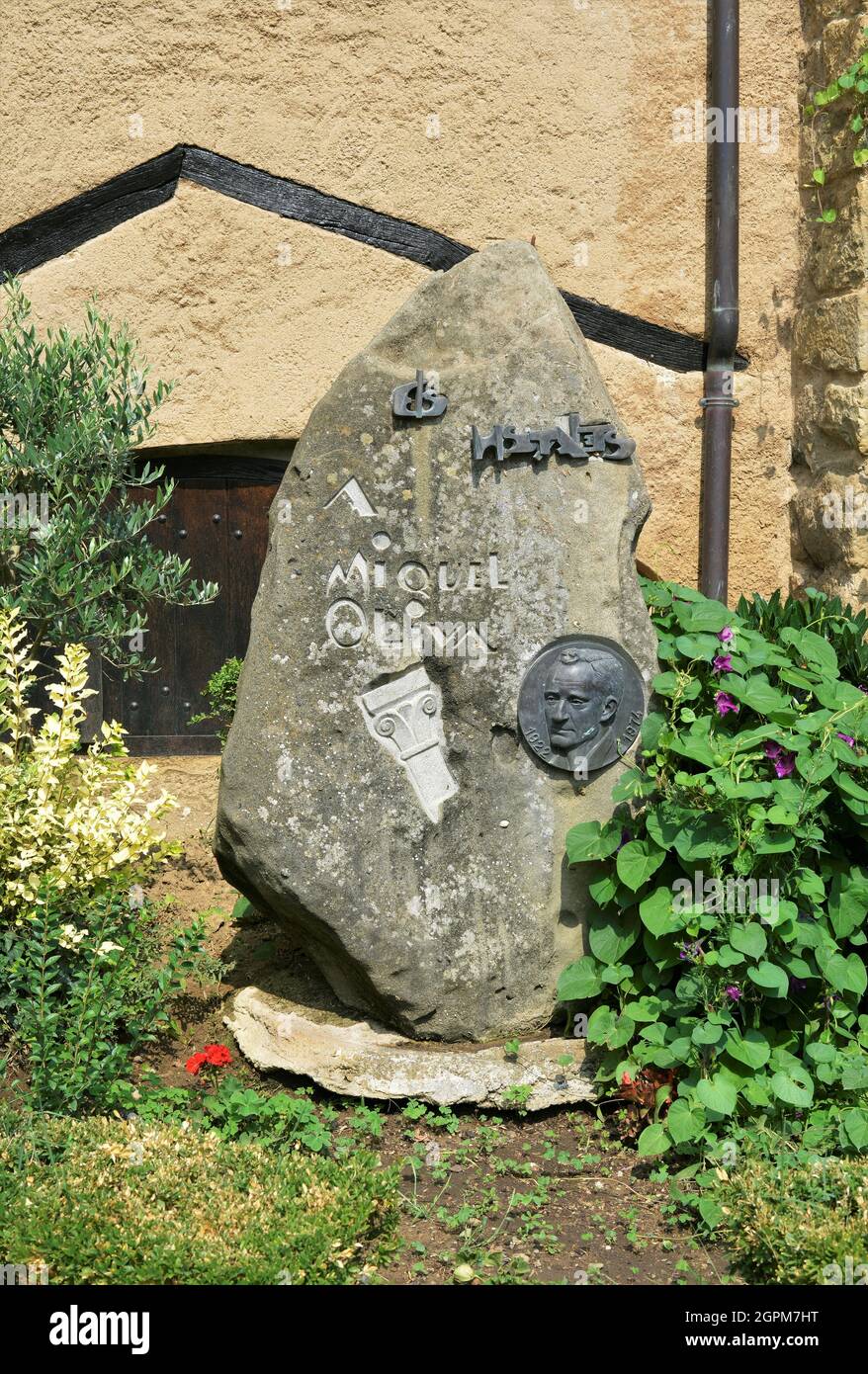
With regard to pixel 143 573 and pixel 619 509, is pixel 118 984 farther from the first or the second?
pixel 619 509

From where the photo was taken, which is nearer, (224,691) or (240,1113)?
(240,1113)

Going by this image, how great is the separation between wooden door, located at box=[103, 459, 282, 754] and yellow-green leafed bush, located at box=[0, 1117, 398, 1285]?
257 cm

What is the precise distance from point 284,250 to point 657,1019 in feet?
11.9

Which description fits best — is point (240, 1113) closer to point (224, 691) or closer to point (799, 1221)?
point (799, 1221)

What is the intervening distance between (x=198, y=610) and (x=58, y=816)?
1796 millimetres

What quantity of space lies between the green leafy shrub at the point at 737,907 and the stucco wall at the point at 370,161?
6.87ft

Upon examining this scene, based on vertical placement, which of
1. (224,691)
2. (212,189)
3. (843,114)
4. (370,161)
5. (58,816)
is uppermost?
(843,114)

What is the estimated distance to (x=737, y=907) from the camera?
3529 millimetres

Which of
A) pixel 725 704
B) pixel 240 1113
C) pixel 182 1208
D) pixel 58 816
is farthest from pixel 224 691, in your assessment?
pixel 182 1208

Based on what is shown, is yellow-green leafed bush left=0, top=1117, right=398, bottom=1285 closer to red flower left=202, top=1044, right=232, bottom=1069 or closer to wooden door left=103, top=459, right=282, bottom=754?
red flower left=202, top=1044, right=232, bottom=1069

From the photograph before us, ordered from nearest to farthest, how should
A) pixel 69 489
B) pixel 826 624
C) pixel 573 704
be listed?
pixel 573 704
pixel 826 624
pixel 69 489

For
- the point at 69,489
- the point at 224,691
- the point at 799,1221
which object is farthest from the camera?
the point at 224,691

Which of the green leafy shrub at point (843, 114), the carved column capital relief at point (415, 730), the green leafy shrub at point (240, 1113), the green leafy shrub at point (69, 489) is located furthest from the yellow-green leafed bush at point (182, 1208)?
the green leafy shrub at point (843, 114)

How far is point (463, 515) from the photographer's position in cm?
397
